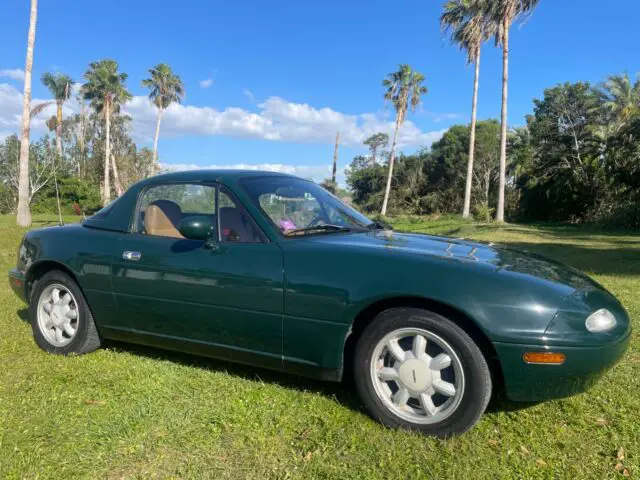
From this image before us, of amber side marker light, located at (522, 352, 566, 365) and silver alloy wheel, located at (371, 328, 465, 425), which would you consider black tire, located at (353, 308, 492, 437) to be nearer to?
silver alloy wheel, located at (371, 328, 465, 425)

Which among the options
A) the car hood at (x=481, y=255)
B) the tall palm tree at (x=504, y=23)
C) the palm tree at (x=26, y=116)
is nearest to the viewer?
the car hood at (x=481, y=255)

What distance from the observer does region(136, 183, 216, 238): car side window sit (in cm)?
374

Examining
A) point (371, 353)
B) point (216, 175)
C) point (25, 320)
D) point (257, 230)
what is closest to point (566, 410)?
point (371, 353)

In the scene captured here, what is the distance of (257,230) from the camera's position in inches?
126

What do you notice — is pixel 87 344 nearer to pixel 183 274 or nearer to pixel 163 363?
pixel 163 363

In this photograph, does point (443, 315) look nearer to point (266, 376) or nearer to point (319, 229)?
point (319, 229)

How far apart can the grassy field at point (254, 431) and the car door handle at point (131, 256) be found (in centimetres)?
86

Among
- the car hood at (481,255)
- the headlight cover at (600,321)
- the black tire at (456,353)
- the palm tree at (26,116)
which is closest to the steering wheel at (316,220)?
the car hood at (481,255)

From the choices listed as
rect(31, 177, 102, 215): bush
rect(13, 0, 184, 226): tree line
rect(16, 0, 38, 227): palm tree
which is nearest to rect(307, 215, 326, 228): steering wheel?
rect(16, 0, 38, 227): palm tree

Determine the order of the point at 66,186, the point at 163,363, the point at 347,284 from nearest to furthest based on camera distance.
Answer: the point at 347,284 → the point at 163,363 → the point at 66,186

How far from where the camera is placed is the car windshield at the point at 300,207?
3.35 m

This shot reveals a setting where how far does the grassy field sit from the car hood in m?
0.83

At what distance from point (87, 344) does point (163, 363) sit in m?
0.67

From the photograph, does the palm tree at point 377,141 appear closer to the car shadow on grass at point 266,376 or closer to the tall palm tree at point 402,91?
the tall palm tree at point 402,91
